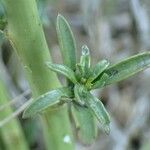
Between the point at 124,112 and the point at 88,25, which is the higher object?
the point at 88,25

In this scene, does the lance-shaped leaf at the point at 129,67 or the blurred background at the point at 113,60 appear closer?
the lance-shaped leaf at the point at 129,67

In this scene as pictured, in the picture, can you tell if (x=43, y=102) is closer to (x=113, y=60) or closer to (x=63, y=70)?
(x=63, y=70)

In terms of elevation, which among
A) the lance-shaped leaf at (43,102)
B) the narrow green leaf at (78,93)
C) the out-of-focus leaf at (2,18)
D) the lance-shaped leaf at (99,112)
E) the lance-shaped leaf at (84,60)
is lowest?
the lance-shaped leaf at (99,112)

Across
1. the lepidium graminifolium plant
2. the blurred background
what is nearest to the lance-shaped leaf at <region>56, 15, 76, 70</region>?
the lepidium graminifolium plant

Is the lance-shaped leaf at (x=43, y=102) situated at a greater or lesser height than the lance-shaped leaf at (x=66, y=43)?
lesser

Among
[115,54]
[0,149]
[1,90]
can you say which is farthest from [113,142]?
[1,90]

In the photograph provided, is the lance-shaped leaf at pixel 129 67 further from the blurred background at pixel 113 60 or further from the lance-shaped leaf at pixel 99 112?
the blurred background at pixel 113 60

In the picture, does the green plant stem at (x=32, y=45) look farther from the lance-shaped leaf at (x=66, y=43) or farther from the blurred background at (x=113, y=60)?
the blurred background at (x=113, y=60)

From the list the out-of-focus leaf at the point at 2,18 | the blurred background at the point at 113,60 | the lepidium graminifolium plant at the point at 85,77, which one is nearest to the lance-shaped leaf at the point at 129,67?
the lepidium graminifolium plant at the point at 85,77

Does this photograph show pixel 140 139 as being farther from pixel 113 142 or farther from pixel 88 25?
pixel 88 25
